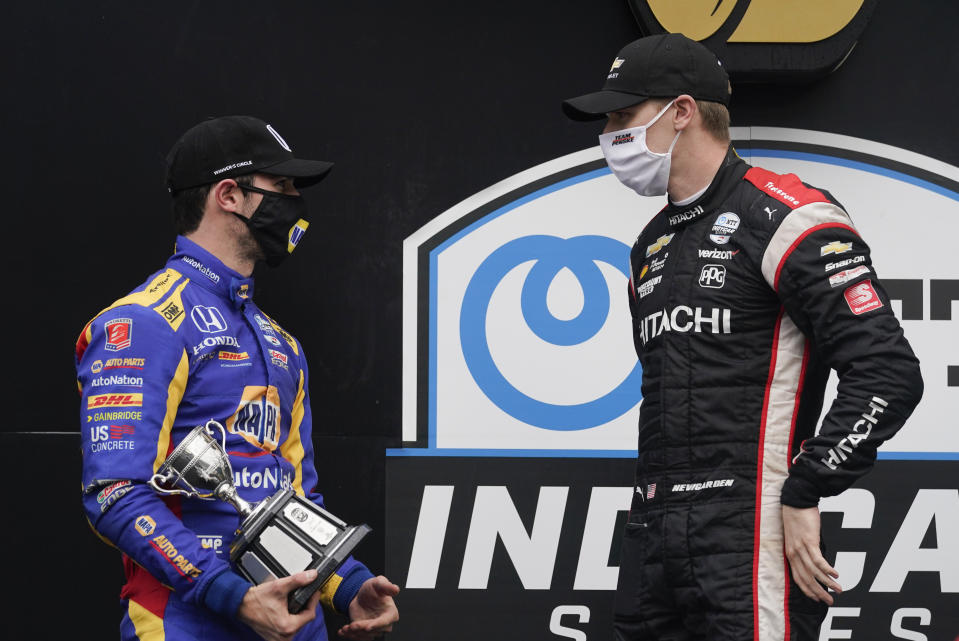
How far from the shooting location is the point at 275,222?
2.32m

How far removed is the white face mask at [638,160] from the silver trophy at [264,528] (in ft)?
3.06

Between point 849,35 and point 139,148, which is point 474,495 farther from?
point 849,35

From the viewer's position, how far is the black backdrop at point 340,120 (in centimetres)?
305

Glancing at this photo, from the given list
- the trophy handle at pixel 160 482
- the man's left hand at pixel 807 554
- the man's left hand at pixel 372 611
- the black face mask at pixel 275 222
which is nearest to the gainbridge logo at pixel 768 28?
the black face mask at pixel 275 222

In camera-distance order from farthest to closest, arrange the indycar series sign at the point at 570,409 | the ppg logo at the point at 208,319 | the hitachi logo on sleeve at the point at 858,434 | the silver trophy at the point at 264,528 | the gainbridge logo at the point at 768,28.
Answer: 1. the indycar series sign at the point at 570,409
2. the gainbridge logo at the point at 768,28
3. the ppg logo at the point at 208,319
4. the silver trophy at the point at 264,528
5. the hitachi logo on sleeve at the point at 858,434

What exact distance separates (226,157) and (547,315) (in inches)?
46.0

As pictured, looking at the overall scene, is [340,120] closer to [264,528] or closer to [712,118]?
[712,118]

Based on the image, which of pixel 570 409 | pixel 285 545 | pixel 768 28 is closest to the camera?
pixel 285 545

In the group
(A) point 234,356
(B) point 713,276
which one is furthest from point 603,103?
(A) point 234,356

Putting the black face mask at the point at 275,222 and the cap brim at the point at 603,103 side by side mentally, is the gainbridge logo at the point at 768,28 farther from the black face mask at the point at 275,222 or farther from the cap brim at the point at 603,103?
the black face mask at the point at 275,222

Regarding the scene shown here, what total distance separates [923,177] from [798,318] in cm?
141

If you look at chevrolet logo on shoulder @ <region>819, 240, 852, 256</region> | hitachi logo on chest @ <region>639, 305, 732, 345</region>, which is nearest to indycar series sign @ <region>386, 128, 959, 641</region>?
hitachi logo on chest @ <region>639, 305, 732, 345</region>

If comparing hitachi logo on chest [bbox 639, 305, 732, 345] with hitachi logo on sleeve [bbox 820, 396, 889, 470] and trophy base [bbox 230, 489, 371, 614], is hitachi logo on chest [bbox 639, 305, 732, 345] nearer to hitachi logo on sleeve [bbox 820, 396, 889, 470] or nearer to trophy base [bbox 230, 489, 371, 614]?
hitachi logo on sleeve [bbox 820, 396, 889, 470]

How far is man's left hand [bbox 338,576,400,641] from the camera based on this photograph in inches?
84.0
